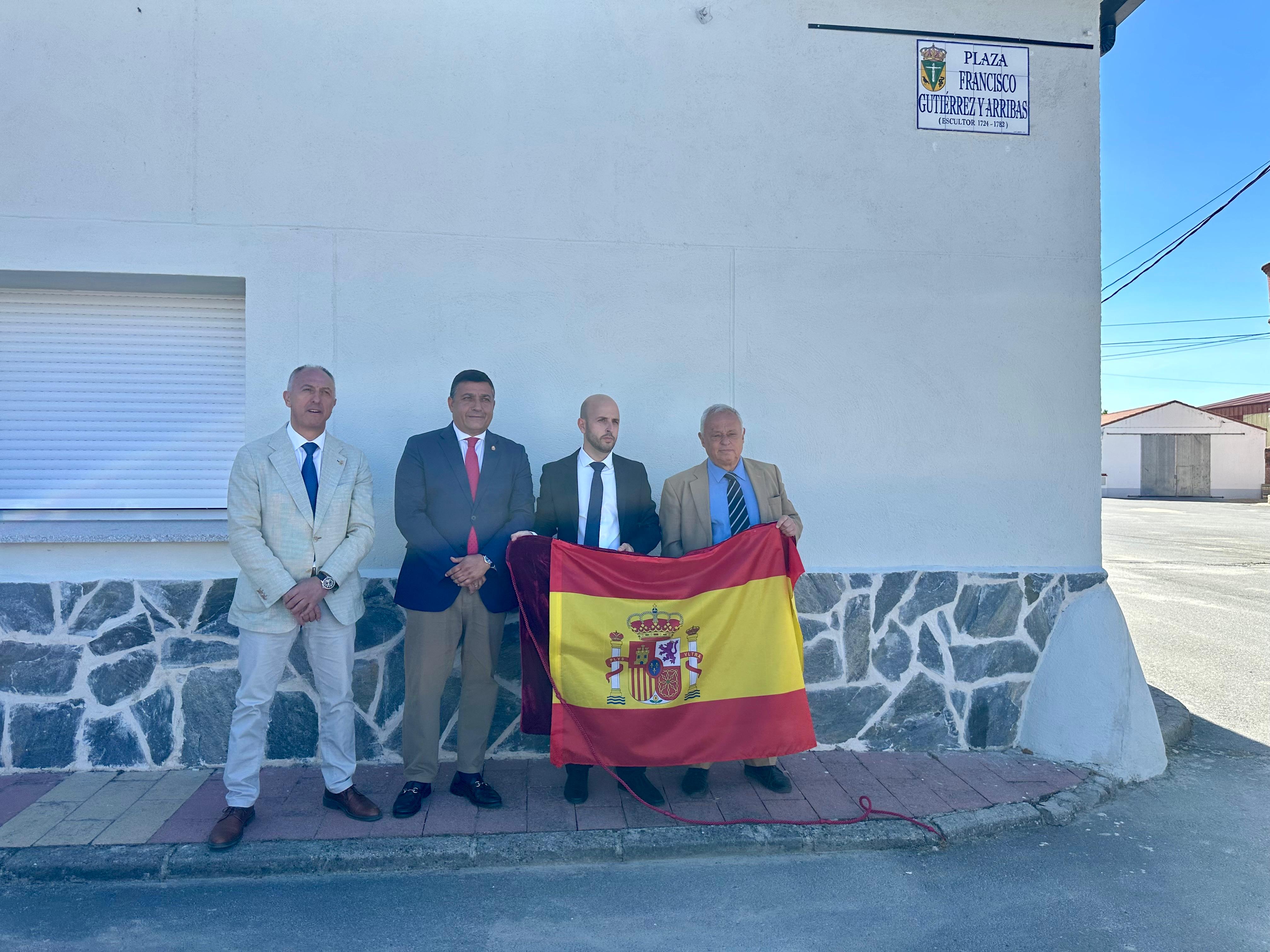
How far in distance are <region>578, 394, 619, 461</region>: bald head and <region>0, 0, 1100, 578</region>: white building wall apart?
542mm

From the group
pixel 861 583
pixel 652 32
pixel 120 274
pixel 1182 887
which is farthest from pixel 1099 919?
pixel 120 274

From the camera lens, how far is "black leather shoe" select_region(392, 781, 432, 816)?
405 centimetres

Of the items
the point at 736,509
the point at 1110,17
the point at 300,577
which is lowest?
the point at 300,577

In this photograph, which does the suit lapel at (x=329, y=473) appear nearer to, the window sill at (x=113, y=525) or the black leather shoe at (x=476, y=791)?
the window sill at (x=113, y=525)

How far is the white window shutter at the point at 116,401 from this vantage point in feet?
16.0

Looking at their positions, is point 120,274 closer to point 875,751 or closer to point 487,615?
point 487,615

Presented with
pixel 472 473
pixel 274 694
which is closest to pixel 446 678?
pixel 274 694

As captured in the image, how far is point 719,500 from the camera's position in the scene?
461 cm

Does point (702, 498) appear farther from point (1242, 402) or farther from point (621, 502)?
point (1242, 402)

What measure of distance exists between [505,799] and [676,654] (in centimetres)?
121

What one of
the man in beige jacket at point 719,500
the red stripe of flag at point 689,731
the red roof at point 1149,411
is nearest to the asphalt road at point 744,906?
the red stripe of flag at point 689,731

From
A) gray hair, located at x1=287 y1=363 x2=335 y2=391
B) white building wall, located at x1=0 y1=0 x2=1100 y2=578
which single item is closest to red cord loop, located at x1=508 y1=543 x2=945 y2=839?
white building wall, located at x1=0 y1=0 x2=1100 y2=578

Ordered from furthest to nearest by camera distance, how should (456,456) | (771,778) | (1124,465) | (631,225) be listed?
(1124,465) → (631,225) → (771,778) → (456,456)

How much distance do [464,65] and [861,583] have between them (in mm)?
4102
